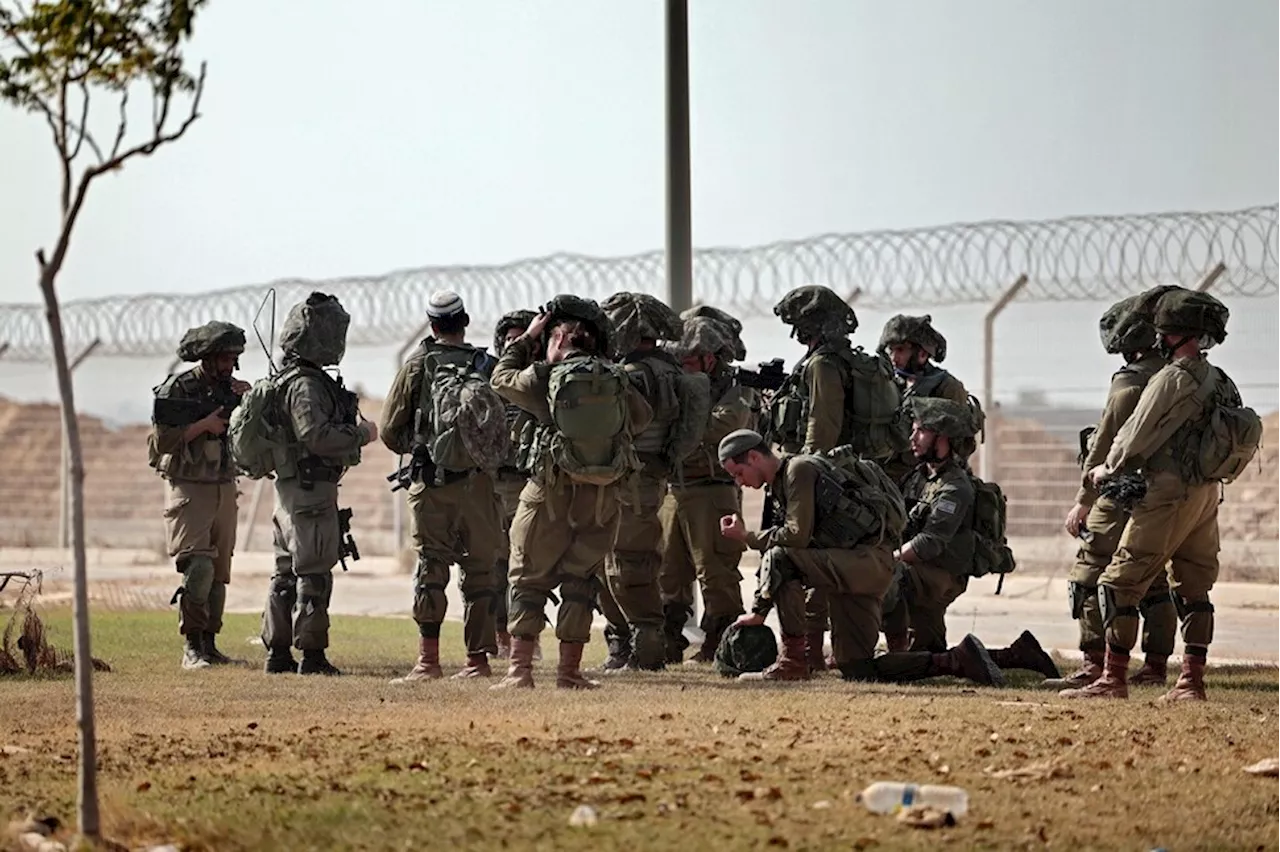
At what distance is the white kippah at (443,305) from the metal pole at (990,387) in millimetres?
6583

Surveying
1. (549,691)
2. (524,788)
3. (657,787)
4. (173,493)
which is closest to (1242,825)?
(657,787)

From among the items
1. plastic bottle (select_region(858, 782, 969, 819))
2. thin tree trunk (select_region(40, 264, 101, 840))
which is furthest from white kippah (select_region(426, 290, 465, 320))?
plastic bottle (select_region(858, 782, 969, 819))

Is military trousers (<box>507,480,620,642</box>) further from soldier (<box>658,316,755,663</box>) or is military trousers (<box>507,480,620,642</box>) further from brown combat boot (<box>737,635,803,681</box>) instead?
soldier (<box>658,316,755,663</box>)

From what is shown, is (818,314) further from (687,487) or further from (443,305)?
(443,305)

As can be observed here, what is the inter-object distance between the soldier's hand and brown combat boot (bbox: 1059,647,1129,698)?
2.92 ft

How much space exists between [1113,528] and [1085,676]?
73 cm

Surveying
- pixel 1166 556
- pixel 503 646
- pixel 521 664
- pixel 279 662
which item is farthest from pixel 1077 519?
pixel 279 662

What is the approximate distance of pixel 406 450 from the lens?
10484 millimetres

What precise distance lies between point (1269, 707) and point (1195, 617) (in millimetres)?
535

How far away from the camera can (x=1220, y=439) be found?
9102 millimetres

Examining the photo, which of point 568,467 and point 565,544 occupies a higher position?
point 568,467

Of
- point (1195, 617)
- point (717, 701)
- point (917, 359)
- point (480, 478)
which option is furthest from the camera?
point (917, 359)

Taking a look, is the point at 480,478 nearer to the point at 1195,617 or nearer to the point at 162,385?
the point at 162,385

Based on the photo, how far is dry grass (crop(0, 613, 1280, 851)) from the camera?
6258 mm
